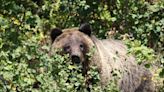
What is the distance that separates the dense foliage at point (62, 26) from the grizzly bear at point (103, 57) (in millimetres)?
236

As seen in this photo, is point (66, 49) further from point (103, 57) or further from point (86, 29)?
point (103, 57)

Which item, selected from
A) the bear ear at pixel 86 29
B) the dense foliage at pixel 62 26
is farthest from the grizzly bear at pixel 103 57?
the dense foliage at pixel 62 26

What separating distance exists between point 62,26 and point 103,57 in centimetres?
191

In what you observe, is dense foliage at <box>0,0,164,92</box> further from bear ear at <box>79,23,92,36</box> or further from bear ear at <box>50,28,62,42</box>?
bear ear at <box>79,23,92,36</box>

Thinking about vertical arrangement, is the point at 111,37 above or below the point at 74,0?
A: below

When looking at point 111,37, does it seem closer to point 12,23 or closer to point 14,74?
point 12,23

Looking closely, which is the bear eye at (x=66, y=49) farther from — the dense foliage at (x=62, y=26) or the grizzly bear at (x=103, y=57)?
the dense foliage at (x=62, y=26)

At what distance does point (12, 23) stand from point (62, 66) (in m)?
1.79

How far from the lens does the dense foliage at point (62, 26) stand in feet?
22.4

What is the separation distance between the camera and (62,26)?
10.4 meters

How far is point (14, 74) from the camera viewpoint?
6770mm

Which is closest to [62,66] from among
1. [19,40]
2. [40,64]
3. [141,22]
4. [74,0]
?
[40,64]

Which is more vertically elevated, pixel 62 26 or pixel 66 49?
pixel 66 49

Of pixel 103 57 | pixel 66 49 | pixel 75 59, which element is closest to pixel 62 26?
pixel 103 57
